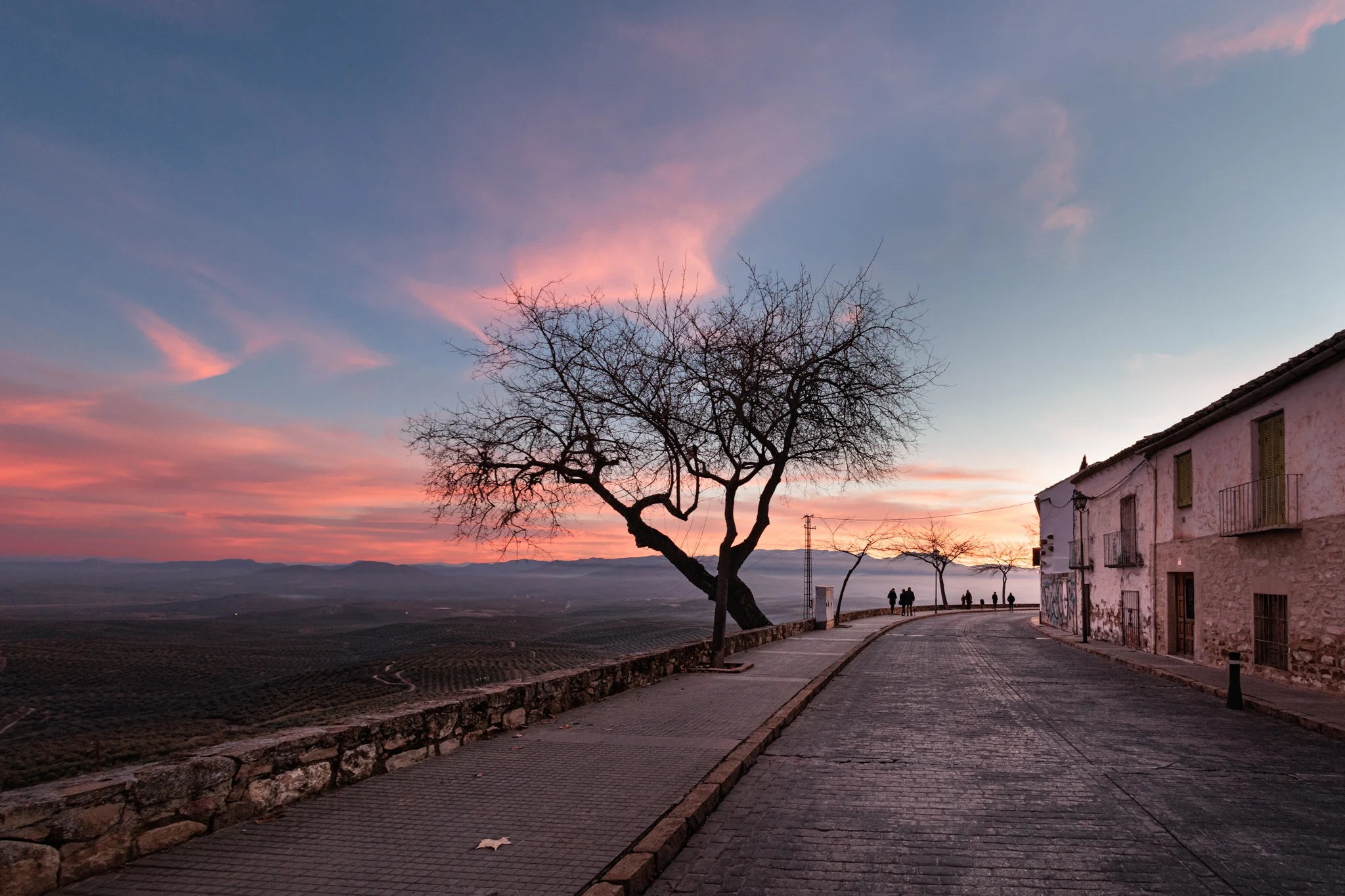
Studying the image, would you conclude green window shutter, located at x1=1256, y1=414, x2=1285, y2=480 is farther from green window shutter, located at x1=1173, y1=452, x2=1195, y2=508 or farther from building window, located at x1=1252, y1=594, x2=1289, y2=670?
green window shutter, located at x1=1173, y1=452, x2=1195, y2=508

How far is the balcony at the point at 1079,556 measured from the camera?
99.4 feet

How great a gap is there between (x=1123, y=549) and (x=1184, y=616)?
3.99 meters

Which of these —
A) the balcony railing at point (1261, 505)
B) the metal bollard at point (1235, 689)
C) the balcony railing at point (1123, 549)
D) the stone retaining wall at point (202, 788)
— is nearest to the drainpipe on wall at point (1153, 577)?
the balcony railing at point (1123, 549)

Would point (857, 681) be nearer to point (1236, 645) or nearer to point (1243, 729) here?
point (1243, 729)

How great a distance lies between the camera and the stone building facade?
569 inches

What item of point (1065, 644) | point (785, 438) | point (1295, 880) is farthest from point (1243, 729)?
point (1065, 644)

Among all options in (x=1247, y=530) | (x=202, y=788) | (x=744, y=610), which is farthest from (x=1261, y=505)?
(x=202, y=788)

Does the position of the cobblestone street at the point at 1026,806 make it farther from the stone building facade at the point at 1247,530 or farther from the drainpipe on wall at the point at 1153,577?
the drainpipe on wall at the point at 1153,577

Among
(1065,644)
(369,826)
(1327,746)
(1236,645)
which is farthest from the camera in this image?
(1065,644)

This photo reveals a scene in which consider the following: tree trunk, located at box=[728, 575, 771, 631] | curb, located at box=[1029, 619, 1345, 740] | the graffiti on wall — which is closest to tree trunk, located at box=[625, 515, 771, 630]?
tree trunk, located at box=[728, 575, 771, 631]

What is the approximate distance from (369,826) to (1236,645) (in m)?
19.4

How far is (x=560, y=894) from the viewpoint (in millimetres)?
4324

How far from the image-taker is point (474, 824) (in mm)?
5512

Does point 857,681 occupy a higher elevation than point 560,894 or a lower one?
lower
